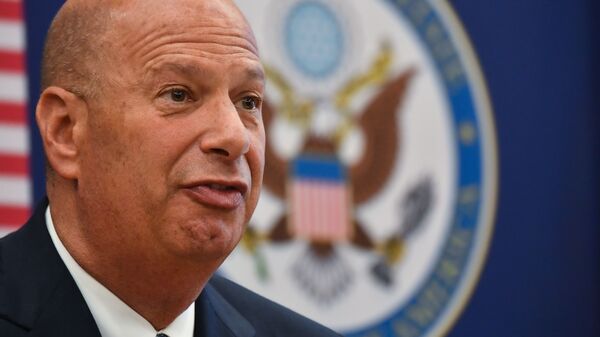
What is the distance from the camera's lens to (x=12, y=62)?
3.53 metres

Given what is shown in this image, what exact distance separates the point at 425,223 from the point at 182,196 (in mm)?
2277

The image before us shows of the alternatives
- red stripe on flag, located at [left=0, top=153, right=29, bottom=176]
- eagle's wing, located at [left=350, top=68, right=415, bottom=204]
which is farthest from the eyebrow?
eagle's wing, located at [left=350, top=68, right=415, bottom=204]

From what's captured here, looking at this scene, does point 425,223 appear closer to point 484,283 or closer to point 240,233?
point 484,283

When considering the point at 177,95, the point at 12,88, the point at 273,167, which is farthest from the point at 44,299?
the point at 273,167

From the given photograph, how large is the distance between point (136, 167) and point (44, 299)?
0.31 meters

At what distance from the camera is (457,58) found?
4355 mm

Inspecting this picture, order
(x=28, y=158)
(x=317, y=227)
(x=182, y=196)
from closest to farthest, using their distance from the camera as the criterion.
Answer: (x=182, y=196), (x=28, y=158), (x=317, y=227)

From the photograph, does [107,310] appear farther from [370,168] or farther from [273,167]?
[370,168]

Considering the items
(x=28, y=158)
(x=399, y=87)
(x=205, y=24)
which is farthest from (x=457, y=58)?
(x=205, y=24)

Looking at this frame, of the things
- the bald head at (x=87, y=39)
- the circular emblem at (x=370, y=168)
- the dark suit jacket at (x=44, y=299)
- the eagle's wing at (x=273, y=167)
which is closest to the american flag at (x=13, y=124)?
the circular emblem at (x=370, y=168)

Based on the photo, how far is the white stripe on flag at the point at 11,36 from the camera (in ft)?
11.5

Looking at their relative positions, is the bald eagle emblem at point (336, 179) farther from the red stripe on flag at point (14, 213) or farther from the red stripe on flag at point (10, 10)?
the red stripe on flag at point (10, 10)

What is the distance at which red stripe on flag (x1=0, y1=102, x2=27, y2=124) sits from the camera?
11.6ft

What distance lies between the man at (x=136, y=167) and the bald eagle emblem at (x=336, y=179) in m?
1.69
